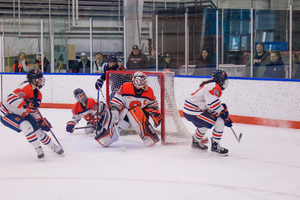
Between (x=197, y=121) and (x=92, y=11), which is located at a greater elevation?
(x=92, y=11)

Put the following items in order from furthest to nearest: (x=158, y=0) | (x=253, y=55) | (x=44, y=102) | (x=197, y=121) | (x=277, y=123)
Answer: (x=158, y=0), (x=44, y=102), (x=253, y=55), (x=277, y=123), (x=197, y=121)

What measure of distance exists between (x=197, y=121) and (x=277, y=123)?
6.27 ft

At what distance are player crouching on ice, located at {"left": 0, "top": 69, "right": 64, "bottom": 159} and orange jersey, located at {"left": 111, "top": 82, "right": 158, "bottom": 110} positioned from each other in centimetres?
77

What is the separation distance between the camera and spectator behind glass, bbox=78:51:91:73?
7051mm

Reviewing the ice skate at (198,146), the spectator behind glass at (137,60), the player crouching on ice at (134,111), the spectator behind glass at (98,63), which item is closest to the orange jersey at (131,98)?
the player crouching on ice at (134,111)

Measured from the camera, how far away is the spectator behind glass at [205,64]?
5777 millimetres

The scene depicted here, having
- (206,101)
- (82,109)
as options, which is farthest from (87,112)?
(206,101)

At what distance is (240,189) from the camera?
246 centimetres

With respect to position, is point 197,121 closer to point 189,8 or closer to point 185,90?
point 185,90

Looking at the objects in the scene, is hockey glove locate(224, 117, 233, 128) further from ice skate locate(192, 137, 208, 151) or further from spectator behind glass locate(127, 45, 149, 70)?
spectator behind glass locate(127, 45, 149, 70)

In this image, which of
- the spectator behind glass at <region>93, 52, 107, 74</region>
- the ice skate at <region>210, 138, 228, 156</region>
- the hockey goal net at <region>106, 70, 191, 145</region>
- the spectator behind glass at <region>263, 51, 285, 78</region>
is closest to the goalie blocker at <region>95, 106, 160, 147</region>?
the hockey goal net at <region>106, 70, 191, 145</region>

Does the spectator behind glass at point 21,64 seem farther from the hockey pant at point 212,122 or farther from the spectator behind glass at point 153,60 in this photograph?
the hockey pant at point 212,122

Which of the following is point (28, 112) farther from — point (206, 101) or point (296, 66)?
point (296, 66)

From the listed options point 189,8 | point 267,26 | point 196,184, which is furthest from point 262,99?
point 196,184
